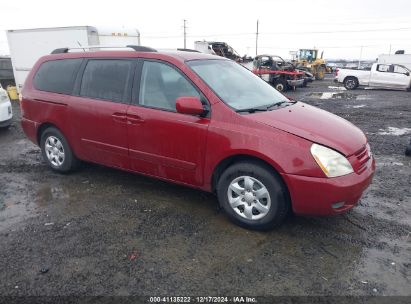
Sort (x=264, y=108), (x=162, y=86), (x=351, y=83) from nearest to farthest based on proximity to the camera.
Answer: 1. (x=264, y=108)
2. (x=162, y=86)
3. (x=351, y=83)

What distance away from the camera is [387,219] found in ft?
13.1

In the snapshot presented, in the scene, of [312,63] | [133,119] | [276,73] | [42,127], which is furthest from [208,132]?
[312,63]

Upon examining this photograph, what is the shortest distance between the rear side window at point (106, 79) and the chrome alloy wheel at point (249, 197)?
1.79m

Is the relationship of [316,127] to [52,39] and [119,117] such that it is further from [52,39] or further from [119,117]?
[52,39]

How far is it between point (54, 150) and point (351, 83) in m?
20.8

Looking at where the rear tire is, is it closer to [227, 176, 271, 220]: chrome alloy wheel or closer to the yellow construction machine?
the yellow construction machine

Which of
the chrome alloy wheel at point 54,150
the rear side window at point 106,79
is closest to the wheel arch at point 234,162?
the rear side window at point 106,79

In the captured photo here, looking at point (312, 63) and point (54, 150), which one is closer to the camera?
point (54, 150)

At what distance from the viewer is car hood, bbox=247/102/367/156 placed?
338 cm

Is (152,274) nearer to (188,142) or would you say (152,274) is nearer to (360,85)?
(188,142)

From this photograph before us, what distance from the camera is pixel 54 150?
17.5 feet

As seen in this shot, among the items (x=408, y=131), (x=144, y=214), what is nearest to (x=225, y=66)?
(x=144, y=214)

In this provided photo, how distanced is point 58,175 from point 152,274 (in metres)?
3.11

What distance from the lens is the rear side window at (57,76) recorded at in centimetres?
494
